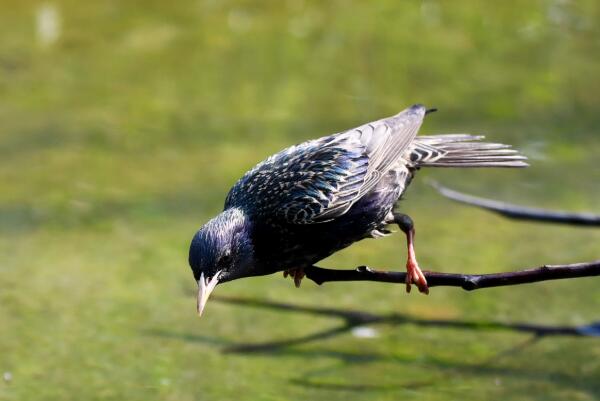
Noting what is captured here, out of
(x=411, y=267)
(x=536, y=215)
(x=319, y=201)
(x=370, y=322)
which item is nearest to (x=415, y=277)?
(x=411, y=267)

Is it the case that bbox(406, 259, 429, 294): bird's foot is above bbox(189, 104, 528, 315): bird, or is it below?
below

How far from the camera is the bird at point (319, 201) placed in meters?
3.42

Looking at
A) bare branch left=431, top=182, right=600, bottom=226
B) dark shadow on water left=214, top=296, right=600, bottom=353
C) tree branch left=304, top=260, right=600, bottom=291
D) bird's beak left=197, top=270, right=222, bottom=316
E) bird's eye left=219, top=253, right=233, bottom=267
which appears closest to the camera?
tree branch left=304, top=260, right=600, bottom=291

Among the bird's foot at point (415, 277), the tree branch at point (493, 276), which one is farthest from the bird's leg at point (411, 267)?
the tree branch at point (493, 276)

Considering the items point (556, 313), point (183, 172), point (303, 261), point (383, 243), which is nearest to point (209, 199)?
point (183, 172)

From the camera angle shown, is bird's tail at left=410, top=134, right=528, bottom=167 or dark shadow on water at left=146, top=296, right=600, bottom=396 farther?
dark shadow on water at left=146, top=296, right=600, bottom=396

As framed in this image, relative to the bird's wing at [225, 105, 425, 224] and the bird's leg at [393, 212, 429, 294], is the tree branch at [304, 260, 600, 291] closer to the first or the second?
the bird's leg at [393, 212, 429, 294]

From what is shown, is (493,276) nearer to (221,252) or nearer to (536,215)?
(221,252)

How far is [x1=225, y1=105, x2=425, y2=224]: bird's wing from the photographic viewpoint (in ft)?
11.7

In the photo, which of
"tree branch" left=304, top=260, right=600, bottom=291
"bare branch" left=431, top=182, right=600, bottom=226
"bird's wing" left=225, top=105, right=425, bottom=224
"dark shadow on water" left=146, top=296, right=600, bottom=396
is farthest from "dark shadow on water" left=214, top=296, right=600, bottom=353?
"tree branch" left=304, top=260, right=600, bottom=291

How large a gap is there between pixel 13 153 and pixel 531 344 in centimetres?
321

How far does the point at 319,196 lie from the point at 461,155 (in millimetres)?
728

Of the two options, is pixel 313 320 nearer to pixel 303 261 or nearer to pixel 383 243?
pixel 383 243

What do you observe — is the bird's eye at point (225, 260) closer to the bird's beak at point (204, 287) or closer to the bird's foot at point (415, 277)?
the bird's beak at point (204, 287)
